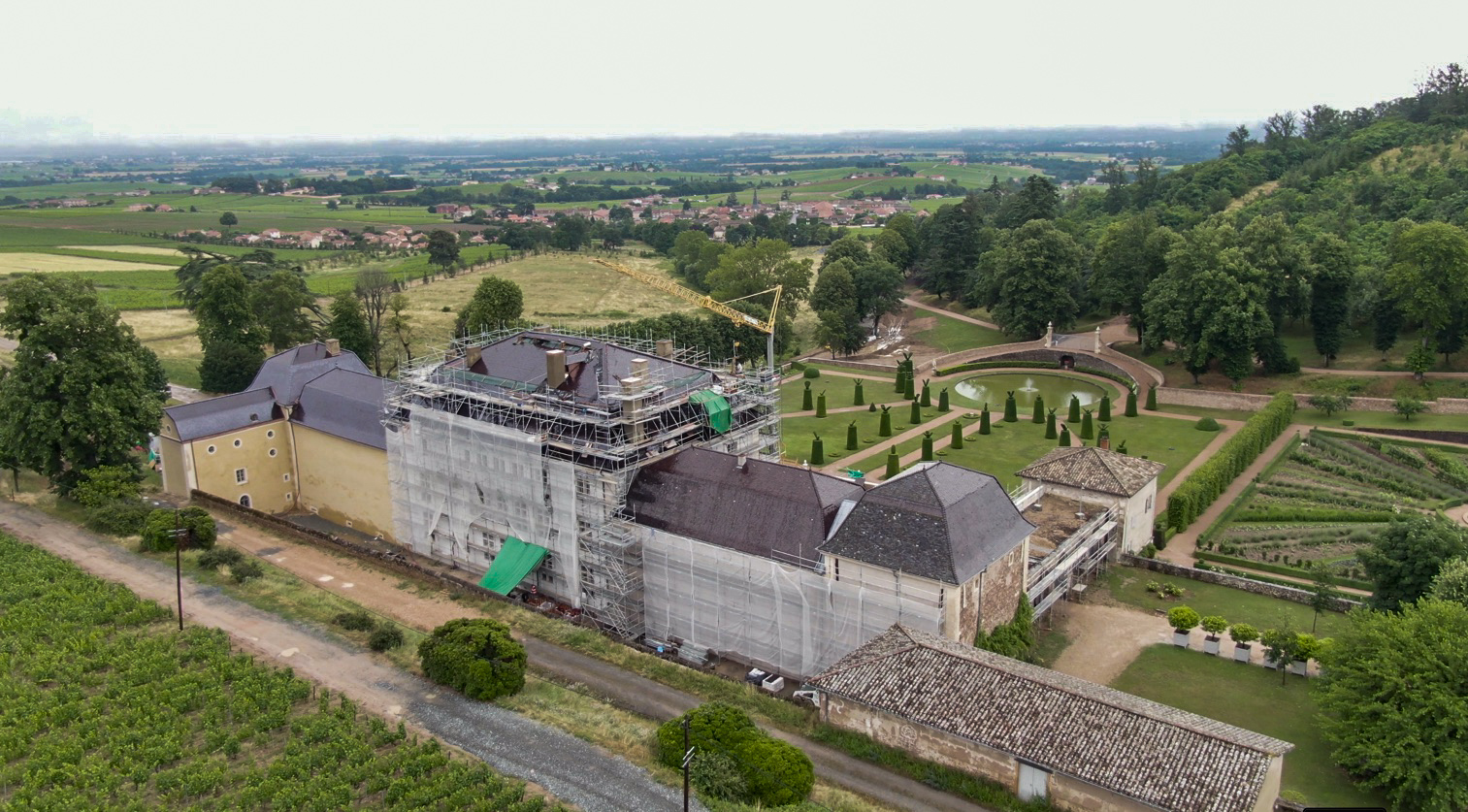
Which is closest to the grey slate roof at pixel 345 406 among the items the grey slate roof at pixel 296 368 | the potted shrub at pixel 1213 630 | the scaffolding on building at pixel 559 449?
the grey slate roof at pixel 296 368

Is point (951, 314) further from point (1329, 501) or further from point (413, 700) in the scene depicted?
point (413, 700)

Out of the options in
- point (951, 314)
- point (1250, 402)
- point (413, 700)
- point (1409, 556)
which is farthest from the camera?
point (951, 314)

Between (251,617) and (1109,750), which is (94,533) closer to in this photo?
(251,617)

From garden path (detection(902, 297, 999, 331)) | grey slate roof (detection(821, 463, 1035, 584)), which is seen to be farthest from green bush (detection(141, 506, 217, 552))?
garden path (detection(902, 297, 999, 331))

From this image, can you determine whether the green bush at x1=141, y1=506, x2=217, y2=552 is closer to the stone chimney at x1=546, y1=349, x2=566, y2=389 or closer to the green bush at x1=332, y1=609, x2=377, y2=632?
the green bush at x1=332, y1=609, x2=377, y2=632

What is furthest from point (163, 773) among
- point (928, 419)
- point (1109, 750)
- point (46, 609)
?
point (928, 419)

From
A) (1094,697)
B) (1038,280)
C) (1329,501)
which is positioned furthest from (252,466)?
(1038,280)
